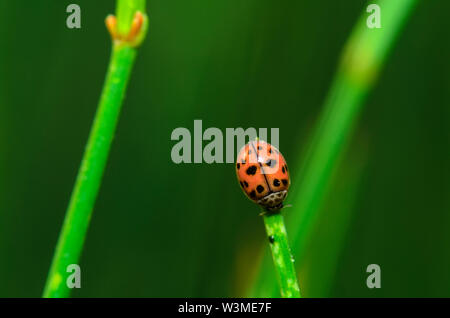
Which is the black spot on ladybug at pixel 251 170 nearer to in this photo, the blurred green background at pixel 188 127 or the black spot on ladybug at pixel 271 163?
the black spot on ladybug at pixel 271 163

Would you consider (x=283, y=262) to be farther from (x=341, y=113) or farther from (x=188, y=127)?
(x=188, y=127)

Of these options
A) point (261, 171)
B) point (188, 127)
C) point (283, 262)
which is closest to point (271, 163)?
point (261, 171)

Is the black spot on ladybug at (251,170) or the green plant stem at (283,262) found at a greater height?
the black spot on ladybug at (251,170)

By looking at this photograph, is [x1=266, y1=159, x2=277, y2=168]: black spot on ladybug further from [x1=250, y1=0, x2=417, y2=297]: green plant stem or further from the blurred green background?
the blurred green background

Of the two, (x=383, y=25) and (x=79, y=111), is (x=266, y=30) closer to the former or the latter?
(x=79, y=111)

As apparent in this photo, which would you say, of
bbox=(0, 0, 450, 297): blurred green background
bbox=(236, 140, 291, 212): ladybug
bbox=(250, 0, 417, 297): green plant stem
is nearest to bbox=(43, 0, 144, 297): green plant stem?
bbox=(236, 140, 291, 212): ladybug

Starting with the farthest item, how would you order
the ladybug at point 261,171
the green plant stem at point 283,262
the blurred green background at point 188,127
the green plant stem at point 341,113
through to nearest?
the blurred green background at point 188,127 < the green plant stem at point 341,113 < the ladybug at point 261,171 < the green plant stem at point 283,262

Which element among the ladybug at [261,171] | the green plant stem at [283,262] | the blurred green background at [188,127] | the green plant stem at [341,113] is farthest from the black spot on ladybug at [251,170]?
the blurred green background at [188,127]
